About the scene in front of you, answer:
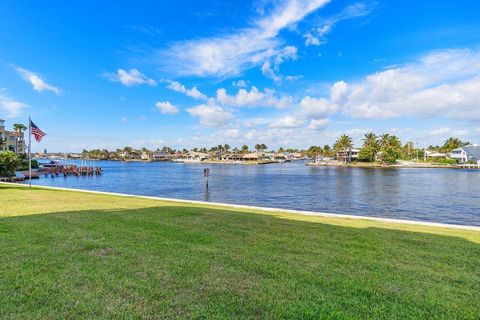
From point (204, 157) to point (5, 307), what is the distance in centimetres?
18407

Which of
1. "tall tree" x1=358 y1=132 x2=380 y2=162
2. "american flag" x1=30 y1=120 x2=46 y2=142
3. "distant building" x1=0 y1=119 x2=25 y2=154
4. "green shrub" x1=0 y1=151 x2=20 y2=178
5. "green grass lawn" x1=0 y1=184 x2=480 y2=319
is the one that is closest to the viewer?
"green grass lawn" x1=0 y1=184 x2=480 y2=319

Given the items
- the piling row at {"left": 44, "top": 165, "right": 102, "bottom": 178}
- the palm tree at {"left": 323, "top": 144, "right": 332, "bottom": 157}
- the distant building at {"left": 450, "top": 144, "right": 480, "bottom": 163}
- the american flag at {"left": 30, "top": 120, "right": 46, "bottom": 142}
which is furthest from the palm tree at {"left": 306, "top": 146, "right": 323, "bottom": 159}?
the american flag at {"left": 30, "top": 120, "right": 46, "bottom": 142}

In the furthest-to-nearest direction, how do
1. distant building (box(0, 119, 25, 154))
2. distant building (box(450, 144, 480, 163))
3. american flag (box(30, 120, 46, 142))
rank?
1. distant building (box(450, 144, 480, 163))
2. distant building (box(0, 119, 25, 154))
3. american flag (box(30, 120, 46, 142))

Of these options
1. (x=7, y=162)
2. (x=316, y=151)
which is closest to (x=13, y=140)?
(x=7, y=162)

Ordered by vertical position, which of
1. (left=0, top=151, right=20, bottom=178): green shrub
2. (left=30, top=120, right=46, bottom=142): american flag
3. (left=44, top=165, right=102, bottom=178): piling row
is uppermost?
(left=30, top=120, right=46, bottom=142): american flag

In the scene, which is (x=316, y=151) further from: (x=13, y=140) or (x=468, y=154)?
(x=13, y=140)

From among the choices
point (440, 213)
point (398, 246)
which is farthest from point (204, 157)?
point (398, 246)

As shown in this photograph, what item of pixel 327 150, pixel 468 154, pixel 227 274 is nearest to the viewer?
pixel 227 274

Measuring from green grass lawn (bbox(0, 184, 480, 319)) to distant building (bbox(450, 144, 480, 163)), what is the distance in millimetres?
115563

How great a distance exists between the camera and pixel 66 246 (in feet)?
18.2

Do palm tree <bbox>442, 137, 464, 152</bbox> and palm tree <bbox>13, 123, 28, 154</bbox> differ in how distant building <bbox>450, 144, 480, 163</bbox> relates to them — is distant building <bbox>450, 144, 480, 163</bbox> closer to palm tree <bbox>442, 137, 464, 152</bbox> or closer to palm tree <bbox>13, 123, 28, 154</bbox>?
palm tree <bbox>442, 137, 464, 152</bbox>

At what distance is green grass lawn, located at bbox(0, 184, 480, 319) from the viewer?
341 cm

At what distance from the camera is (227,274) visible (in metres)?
4.42

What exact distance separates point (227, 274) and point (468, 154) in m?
124
